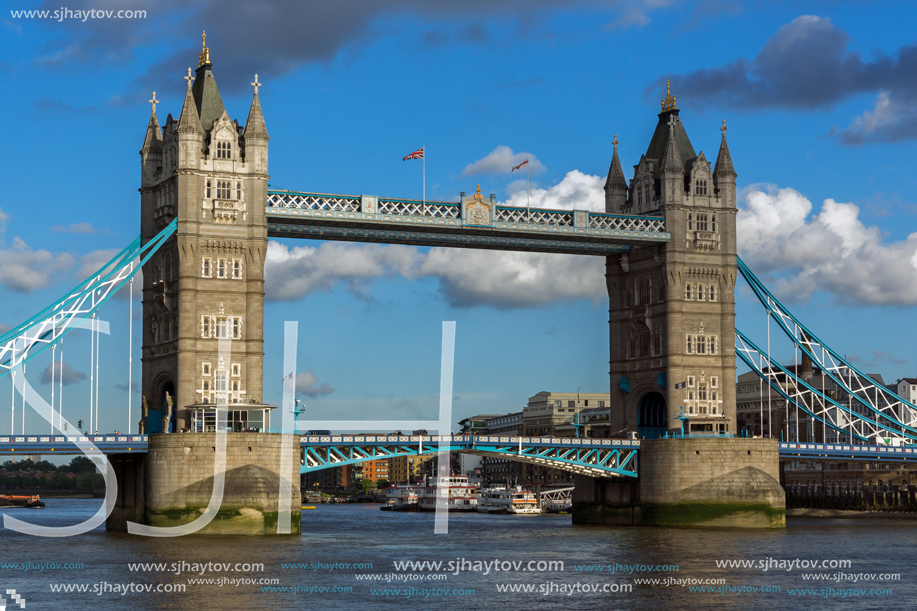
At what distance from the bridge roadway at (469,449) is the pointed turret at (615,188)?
19169mm

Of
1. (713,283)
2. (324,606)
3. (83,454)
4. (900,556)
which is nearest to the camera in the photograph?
(324,606)

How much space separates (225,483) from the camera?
81.2 meters

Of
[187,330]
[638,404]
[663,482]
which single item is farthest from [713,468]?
[187,330]

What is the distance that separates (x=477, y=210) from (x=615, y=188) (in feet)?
58.2

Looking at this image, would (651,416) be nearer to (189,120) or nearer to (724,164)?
(724,164)

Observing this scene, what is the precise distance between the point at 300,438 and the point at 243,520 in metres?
6.74

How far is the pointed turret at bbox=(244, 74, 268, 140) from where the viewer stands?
89625 mm

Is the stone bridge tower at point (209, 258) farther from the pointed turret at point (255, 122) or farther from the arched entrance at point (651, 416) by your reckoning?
the arched entrance at point (651, 416)

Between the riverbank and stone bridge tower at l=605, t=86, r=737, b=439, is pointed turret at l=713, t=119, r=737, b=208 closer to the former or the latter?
stone bridge tower at l=605, t=86, r=737, b=439

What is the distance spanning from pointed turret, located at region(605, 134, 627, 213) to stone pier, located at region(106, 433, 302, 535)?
37193 mm

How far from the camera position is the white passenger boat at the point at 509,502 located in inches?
6161

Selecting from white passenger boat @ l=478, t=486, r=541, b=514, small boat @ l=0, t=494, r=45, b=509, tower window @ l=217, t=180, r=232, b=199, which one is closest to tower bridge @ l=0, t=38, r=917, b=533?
tower window @ l=217, t=180, r=232, b=199

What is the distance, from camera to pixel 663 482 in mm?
95000

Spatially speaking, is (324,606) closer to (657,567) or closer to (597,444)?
(657,567)
